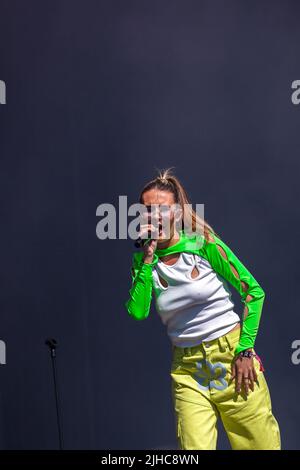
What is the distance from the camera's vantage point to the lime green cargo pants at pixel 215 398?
3.23 m

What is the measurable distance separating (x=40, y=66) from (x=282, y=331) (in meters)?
1.86

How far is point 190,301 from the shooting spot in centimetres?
323

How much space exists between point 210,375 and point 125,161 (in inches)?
62.7

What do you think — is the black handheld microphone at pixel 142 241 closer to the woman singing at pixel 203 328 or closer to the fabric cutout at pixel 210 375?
the woman singing at pixel 203 328

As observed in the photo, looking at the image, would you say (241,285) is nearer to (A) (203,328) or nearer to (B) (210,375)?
→ (A) (203,328)

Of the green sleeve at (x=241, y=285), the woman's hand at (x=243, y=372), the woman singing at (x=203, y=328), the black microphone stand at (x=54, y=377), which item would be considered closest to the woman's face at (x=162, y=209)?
the woman singing at (x=203, y=328)

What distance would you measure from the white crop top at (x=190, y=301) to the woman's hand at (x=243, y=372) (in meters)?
0.13

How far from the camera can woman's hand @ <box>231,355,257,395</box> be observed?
321 centimetres

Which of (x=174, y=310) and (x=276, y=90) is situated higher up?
(x=276, y=90)

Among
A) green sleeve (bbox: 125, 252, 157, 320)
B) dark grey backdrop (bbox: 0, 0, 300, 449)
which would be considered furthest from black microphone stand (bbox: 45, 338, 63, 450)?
green sleeve (bbox: 125, 252, 157, 320)
